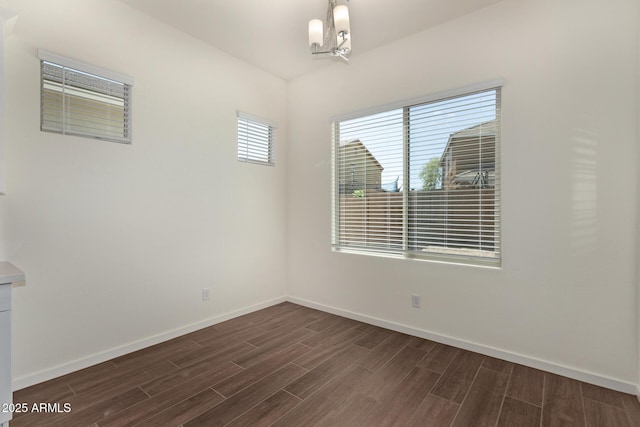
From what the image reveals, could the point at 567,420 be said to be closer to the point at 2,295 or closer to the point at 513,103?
the point at 513,103

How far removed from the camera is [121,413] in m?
1.94

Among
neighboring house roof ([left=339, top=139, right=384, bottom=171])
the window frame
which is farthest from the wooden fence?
the window frame

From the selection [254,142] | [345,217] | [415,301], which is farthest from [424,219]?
[254,142]

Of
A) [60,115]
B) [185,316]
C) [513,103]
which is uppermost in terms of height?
[513,103]

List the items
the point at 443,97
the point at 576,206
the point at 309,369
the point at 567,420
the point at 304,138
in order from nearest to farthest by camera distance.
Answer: the point at 567,420, the point at 576,206, the point at 309,369, the point at 443,97, the point at 304,138

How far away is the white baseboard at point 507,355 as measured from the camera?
7.32 feet

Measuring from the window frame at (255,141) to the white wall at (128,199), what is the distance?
10 centimetres

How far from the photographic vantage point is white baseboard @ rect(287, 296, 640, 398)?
2.23 metres

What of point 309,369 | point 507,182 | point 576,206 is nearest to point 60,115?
point 309,369

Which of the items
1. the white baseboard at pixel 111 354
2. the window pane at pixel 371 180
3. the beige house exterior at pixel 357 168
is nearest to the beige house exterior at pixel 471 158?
the window pane at pixel 371 180

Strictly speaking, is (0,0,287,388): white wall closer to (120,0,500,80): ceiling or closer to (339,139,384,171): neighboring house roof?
(120,0,500,80): ceiling

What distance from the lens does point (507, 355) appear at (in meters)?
2.63

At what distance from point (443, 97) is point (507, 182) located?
1.01 meters

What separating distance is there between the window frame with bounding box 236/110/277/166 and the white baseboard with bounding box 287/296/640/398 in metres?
2.12
